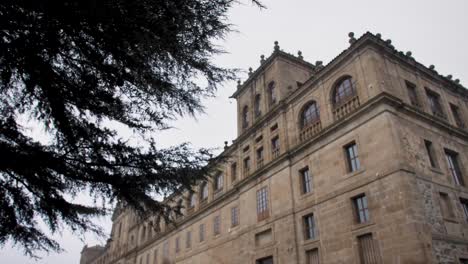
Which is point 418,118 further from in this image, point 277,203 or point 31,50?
point 31,50

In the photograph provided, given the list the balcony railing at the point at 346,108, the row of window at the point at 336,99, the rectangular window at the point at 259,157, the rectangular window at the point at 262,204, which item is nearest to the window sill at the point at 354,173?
the balcony railing at the point at 346,108

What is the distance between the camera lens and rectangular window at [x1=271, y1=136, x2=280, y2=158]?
23150mm

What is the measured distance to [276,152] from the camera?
914 inches

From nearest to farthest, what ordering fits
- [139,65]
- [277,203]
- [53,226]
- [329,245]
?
[139,65] < [53,226] < [329,245] < [277,203]

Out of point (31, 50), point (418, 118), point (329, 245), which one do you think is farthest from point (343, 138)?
point (31, 50)

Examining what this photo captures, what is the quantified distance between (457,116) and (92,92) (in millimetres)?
23038

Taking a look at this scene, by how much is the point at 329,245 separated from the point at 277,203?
16.6 ft

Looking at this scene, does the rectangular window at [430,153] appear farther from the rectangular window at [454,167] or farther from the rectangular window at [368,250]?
the rectangular window at [368,250]

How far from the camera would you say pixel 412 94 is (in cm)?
1928

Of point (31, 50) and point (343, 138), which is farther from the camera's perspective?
point (343, 138)

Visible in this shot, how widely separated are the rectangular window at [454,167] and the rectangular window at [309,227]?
749 cm

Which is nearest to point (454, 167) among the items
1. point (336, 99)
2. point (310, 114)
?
point (336, 99)

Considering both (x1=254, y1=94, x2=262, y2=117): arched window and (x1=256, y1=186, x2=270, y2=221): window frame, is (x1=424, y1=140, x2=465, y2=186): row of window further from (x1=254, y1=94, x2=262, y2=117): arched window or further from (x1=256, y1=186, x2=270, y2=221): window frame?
(x1=254, y1=94, x2=262, y2=117): arched window

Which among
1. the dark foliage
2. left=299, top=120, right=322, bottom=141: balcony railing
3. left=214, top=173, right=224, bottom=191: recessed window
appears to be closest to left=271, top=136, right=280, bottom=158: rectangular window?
left=299, top=120, right=322, bottom=141: balcony railing
